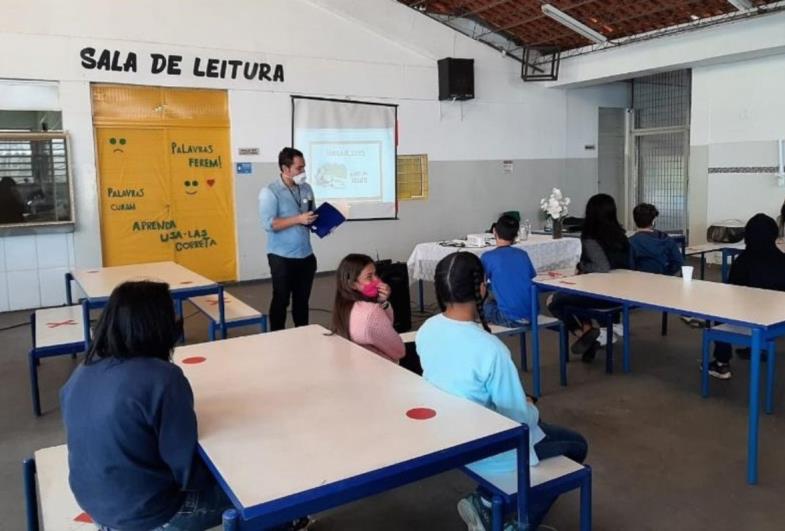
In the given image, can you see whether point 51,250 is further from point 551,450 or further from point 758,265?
point 758,265

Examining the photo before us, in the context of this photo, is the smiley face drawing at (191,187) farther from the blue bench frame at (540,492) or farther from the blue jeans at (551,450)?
the blue bench frame at (540,492)

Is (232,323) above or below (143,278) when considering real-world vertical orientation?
below

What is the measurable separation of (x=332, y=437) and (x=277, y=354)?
895 millimetres

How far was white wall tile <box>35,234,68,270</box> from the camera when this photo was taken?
21.8 feet

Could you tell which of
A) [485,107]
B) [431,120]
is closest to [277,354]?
[431,120]

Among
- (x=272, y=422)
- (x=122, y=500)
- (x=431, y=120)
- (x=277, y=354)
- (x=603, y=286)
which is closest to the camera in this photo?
(x=122, y=500)

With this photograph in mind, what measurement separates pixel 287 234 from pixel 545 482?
9.43 ft

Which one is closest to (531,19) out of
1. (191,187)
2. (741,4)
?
(741,4)

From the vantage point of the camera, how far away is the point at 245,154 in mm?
7621

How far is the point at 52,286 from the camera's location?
22.1 feet

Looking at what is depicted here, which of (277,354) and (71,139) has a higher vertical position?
(71,139)

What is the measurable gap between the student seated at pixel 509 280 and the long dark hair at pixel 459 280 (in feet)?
6.15

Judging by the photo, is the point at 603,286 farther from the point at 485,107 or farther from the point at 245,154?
the point at 485,107

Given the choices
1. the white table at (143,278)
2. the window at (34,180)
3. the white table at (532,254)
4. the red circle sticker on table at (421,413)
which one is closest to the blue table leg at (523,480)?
the red circle sticker on table at (421,413)
